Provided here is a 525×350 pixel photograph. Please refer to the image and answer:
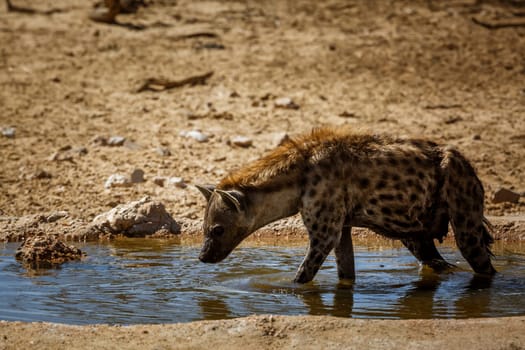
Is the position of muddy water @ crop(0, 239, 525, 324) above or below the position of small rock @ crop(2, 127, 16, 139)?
below

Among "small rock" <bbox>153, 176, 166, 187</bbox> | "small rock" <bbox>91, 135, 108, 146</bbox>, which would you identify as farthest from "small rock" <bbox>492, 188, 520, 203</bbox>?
"small rock" <bbox>91, 135, 108, 146</bbox>

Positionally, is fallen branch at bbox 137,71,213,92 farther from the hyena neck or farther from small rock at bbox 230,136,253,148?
the hyena neck

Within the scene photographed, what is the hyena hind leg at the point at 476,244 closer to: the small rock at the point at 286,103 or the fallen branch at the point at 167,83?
the small rock at the point at 286,103

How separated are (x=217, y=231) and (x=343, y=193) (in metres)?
0.72

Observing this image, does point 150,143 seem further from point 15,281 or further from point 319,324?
point 319,324

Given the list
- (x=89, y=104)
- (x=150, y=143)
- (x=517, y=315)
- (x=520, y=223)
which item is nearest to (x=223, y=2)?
(x=89, y=104)

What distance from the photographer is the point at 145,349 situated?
4.01 m

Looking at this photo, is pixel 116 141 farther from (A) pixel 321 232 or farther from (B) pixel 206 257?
(A) pixel 321 232

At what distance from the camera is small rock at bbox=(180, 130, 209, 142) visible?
9391mm

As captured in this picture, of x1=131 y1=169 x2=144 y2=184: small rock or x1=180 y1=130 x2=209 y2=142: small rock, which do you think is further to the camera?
x1=180 y1=130 x2=209 y2=142: small rock

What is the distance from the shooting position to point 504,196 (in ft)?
26.2

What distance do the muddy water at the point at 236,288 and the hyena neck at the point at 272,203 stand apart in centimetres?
39

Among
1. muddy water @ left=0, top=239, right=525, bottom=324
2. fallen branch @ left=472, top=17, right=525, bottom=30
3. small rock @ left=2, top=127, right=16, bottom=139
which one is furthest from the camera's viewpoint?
fallen branch @ left=472, top=17, right=525, bottom=30

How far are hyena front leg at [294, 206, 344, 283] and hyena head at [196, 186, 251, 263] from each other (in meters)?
0.37
